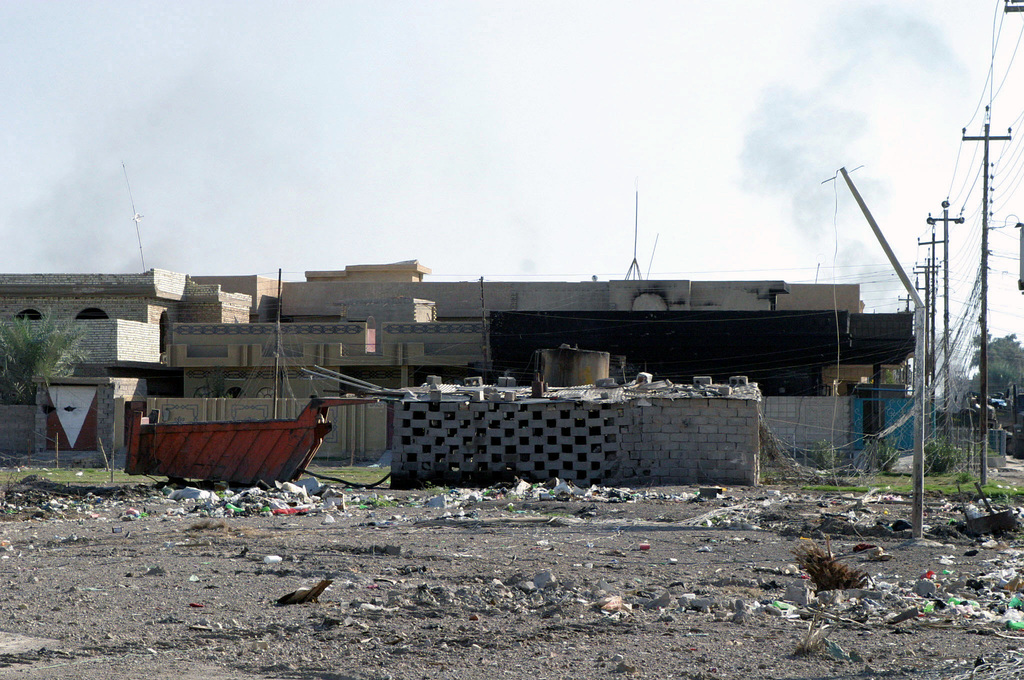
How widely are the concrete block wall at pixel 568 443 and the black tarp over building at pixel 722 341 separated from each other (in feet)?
51.4

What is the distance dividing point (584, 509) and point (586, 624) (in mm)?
7826

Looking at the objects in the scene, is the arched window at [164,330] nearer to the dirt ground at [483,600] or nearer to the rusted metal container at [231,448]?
the rusted metal container at [231,448]

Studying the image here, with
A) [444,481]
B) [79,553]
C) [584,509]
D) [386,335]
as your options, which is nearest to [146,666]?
[79,553]

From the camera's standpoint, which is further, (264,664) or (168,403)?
(168,403)

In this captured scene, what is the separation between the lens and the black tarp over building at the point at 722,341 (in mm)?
35844

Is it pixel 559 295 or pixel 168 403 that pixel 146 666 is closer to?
pixel 168 403

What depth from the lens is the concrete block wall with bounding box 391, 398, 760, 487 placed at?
811 inches

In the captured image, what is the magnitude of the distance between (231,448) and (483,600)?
41.4 feet

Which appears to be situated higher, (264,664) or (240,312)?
Answer: (240,312)

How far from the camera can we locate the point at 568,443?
20.9m

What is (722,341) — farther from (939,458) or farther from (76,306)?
(76,306)

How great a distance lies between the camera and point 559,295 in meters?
44.0

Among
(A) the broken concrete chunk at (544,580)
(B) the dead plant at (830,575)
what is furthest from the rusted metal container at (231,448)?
(B) the dead plant at (830,575)

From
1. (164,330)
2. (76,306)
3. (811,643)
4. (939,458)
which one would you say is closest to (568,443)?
(939,458)
